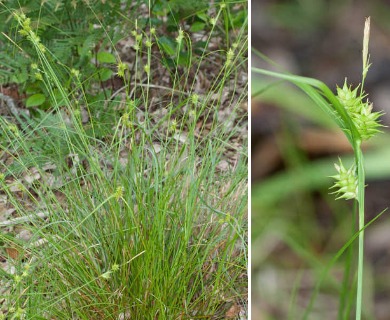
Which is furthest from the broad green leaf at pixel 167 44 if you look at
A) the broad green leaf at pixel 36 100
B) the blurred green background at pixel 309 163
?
the blurred green background at pixel 309 163

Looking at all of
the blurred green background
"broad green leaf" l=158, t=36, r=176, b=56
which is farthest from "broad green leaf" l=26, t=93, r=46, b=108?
the blurred green background

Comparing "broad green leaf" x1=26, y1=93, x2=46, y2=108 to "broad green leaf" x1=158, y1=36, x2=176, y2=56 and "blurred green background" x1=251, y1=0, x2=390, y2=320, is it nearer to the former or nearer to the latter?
"broad green leaf" x1=158, y1=36, x2=176, y2=56

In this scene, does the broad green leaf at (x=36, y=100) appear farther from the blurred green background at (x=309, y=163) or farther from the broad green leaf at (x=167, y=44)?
the blurred green background at (x=309, y=163)

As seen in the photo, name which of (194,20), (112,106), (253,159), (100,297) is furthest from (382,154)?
(194,20)

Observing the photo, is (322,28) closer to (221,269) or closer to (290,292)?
(290,292)

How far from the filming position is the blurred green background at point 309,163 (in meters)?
0.95

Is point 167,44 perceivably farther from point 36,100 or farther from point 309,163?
point 309,163

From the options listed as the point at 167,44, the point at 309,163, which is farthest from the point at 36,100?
the point at 309,163

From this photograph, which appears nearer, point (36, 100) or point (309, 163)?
point (309, 163)

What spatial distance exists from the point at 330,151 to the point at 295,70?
12 centimetres

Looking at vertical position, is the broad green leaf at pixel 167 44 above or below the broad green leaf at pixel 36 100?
above

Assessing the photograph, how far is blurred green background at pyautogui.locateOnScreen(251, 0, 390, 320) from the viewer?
0.95 metres

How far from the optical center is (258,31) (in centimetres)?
99

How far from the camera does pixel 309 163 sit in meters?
1.00
